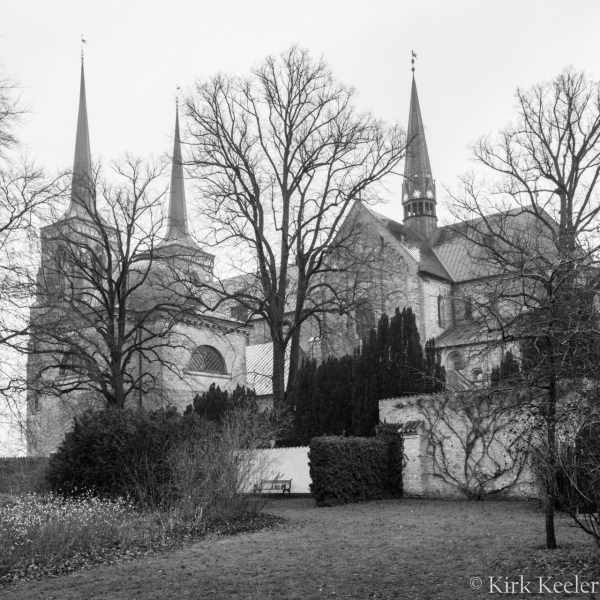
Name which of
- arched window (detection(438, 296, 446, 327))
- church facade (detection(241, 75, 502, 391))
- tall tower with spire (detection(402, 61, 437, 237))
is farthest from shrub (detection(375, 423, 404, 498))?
tall tower with spire (detection(402, 61, 437, 237))

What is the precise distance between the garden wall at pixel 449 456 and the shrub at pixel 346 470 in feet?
3.05

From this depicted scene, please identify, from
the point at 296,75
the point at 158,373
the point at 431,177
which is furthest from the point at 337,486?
the point at 431,177

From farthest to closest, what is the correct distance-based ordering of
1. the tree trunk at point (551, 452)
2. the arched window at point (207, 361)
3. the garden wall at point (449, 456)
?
1. the arched window at point (207, 361)
2. the garden wall at point (449, 456)
3. the tree trunk at point (551, 452)

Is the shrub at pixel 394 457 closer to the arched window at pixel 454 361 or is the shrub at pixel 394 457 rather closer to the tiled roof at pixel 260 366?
the arched window at pixel 454 361

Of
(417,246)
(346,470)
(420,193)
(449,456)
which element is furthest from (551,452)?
(420,193)

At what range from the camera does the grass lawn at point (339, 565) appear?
8.17m

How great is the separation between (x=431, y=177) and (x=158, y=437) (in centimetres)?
3375

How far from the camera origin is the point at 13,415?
54.4 feet

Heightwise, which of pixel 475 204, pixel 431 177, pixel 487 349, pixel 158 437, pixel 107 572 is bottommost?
pixel 107 572

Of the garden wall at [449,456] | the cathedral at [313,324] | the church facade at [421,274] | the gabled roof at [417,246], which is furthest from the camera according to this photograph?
the gabled roof at [417,246]

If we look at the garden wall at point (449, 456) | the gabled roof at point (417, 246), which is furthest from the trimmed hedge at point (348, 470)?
the gabled roof at point (417, 246)

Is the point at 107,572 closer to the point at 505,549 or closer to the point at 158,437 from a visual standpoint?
the point at 505,549
